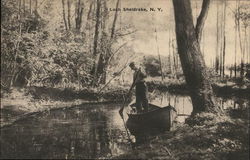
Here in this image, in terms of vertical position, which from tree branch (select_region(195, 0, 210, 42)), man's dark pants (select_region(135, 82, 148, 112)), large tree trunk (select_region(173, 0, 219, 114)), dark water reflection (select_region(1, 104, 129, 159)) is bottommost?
dark water reflection (select_region(1, 104, 129, 159))

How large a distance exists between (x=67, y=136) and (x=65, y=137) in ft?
0.50

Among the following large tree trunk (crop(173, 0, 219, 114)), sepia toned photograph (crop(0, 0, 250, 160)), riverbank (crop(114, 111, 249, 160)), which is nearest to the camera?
riverbank (crop(114, 111, 249, 160))

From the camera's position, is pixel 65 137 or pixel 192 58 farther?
pixel 65 137

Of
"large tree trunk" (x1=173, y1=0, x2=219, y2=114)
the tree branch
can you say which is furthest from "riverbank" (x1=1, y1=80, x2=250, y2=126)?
the tree branch

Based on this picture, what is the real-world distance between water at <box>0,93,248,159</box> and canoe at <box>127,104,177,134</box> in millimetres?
528

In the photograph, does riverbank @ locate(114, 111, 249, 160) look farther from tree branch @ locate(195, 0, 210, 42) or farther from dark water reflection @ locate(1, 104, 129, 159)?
tree branch @ locate(195, 0, 210, 42)

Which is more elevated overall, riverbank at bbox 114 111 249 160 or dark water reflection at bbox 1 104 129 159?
riverbank at bbox 114 111 249 160

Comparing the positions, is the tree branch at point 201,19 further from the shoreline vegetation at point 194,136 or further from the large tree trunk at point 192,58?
the shoreline vegetation at point 194,136

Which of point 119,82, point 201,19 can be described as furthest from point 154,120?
point 119,82

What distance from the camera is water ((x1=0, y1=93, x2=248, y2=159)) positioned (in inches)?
326

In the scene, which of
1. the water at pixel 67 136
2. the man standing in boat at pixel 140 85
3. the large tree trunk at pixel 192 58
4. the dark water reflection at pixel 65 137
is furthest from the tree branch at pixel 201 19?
the dark water reflection at pixel 65 137

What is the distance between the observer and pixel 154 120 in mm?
10000

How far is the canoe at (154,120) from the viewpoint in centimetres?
972

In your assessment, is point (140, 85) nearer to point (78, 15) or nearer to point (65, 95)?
point (65, 95)
